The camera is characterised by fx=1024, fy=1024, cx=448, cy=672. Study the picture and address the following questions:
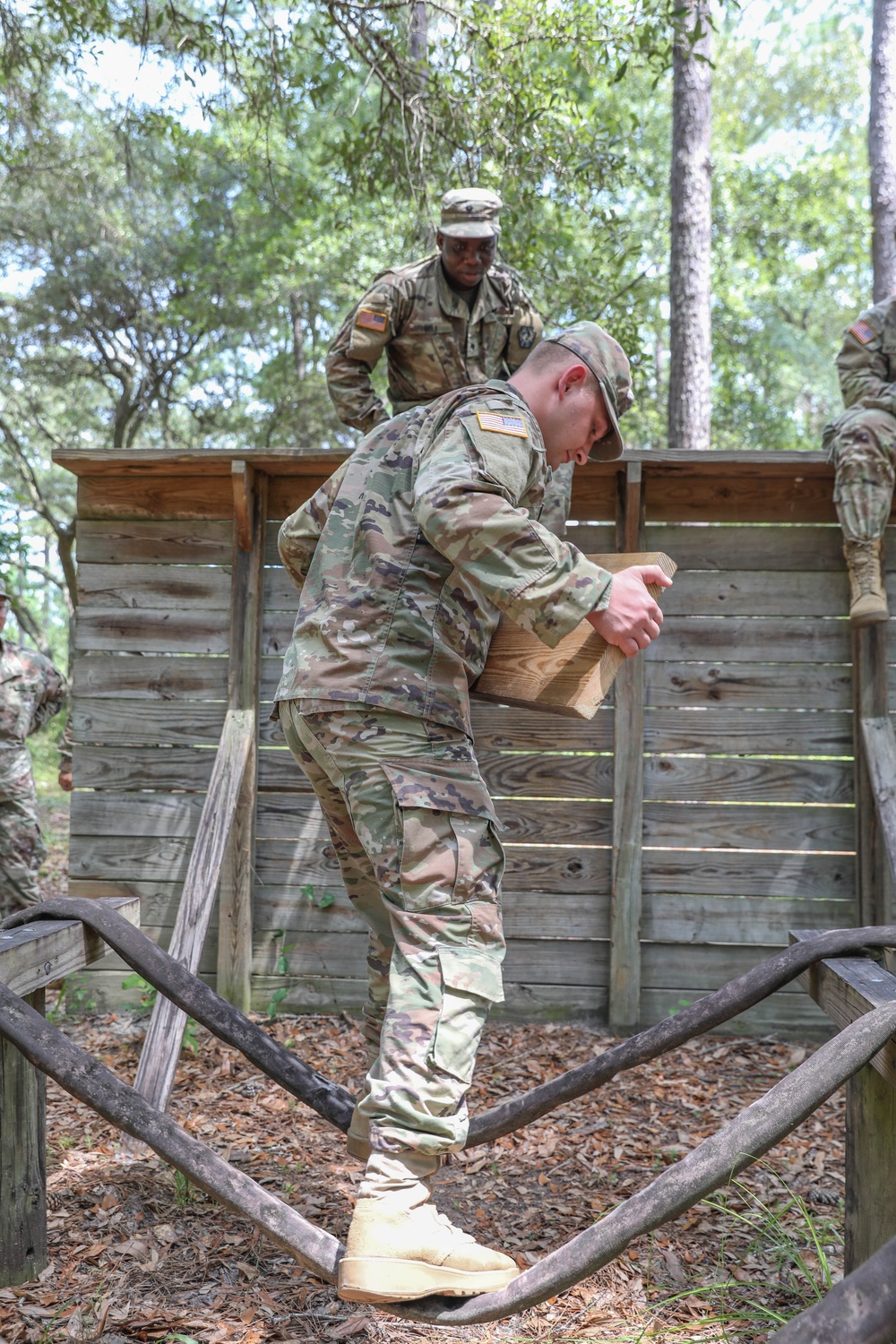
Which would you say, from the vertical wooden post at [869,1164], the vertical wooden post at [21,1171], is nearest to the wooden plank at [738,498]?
the vertical wooden post at [869,1164]

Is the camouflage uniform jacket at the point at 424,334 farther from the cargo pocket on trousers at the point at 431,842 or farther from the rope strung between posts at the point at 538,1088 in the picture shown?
the cargo pocket on trousers at the point at 431,842

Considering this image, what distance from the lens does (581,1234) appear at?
210cm

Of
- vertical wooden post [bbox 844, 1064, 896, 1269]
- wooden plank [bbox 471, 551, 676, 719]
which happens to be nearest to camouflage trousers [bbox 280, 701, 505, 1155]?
wooden plank [bbox 471, 551, 676, 719]

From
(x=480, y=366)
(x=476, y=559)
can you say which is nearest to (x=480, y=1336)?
(x=476, y=559)

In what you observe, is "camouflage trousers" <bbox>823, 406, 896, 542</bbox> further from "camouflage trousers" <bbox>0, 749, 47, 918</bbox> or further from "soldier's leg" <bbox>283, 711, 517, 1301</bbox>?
"camouflage trousers" <bbox>0, 749, 47, 918</bbox>

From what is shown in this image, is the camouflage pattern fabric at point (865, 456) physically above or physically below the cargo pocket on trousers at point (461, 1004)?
above

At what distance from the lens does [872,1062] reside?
2.48 metres

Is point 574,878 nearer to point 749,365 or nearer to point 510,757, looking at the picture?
point 510,757

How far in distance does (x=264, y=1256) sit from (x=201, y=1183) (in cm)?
102

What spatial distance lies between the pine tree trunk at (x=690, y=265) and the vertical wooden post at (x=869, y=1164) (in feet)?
20.5

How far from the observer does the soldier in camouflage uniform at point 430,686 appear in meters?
2.11

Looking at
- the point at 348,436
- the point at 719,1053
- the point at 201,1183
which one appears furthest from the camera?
the point at 348,436

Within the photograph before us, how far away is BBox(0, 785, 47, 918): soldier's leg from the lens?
6125 millimetres

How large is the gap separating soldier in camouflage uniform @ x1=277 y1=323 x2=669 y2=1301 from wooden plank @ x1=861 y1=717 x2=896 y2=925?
8.42ft
